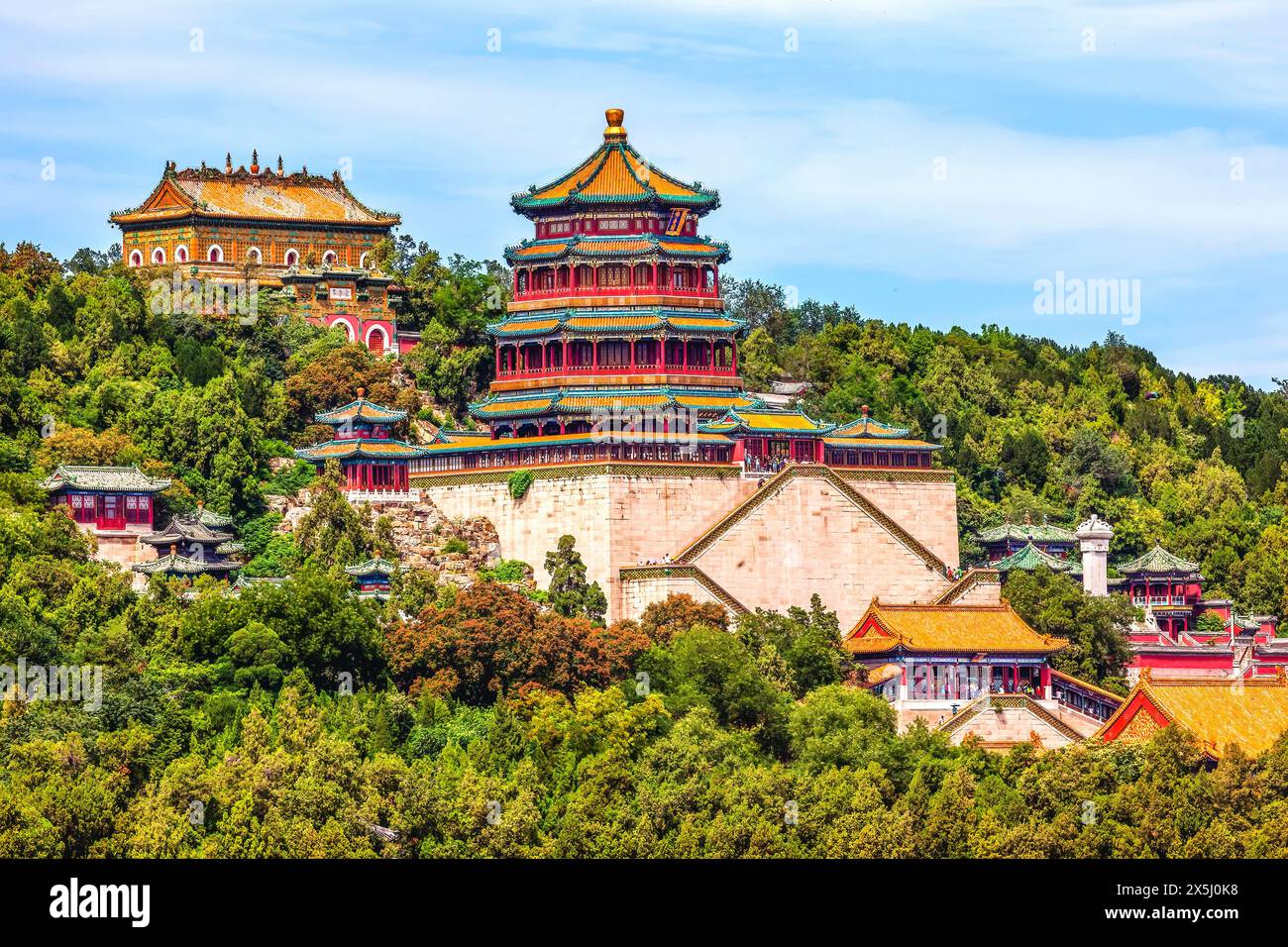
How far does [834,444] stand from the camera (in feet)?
250

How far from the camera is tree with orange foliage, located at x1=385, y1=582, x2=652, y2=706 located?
63938 millimetres

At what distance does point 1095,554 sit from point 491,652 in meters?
21.6

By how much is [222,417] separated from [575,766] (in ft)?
58.9

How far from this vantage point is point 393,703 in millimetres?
62406

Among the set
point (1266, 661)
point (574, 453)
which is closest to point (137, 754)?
point (574, 453)

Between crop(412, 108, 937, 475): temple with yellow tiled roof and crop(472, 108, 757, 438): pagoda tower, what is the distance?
0.11 feet

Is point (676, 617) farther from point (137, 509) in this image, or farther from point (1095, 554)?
point (1095, 554)

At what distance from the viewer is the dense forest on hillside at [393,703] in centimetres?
5731

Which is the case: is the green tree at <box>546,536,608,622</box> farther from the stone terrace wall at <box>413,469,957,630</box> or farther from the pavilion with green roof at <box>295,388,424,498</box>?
the pavilion with green roof at <box>295,388,424,498</box>

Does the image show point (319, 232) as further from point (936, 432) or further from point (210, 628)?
point (210, 628)

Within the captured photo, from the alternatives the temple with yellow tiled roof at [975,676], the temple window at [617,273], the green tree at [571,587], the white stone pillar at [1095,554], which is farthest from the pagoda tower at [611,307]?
the white stone pillar at [1095,554]

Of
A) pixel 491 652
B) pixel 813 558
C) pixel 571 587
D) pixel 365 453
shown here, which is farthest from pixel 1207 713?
pixel 365 453

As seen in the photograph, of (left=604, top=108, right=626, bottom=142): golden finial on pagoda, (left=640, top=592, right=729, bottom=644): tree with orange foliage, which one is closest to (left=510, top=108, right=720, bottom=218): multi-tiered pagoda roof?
(left=604, top=108, right=626, bottom=142): golden finial on pagoda

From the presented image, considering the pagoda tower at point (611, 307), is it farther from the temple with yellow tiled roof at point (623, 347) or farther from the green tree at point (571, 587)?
the green tree at point (571, 587)
